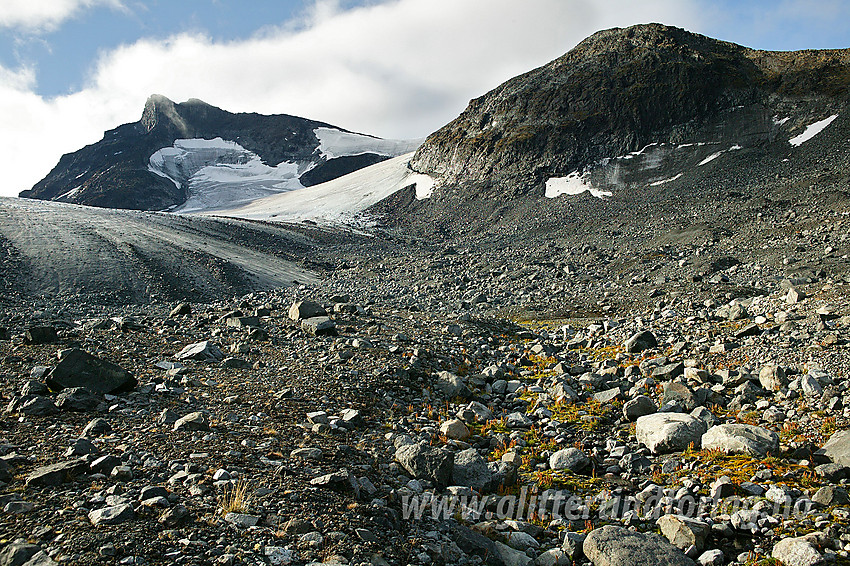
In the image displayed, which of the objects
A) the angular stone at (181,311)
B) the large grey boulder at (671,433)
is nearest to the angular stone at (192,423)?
the large grey boulder at (671,433)

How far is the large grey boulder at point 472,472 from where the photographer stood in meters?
6.70

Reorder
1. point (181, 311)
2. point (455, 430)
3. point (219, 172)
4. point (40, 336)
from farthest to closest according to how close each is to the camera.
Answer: point (219, 172), point (181, 311), point (40, 336), point (455, 430)

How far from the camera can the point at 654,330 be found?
1427cm

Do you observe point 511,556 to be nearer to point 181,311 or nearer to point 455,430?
point 455,430

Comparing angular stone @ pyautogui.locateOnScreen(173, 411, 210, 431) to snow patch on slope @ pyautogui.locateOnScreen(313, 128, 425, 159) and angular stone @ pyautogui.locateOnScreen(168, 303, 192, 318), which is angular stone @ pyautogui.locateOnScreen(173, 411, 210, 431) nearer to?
angular stone @ pyautogui.locateOnScreen(168, 303, 192, 318)

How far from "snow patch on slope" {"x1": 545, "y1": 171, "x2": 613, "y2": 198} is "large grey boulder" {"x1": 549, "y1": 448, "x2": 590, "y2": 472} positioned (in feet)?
153

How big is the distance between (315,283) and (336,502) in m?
25.3

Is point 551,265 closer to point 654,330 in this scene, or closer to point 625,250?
point 625,250

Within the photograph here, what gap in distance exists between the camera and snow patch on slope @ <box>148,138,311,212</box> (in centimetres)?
11619

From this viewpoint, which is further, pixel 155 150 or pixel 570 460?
pixel 155 150

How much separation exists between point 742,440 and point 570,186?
49.5 metres

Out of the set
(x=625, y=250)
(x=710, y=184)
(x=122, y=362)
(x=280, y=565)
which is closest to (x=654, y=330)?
(x=280, y=565)

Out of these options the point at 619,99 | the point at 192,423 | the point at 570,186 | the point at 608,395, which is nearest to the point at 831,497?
the point at 608,395

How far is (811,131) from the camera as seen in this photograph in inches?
1722
